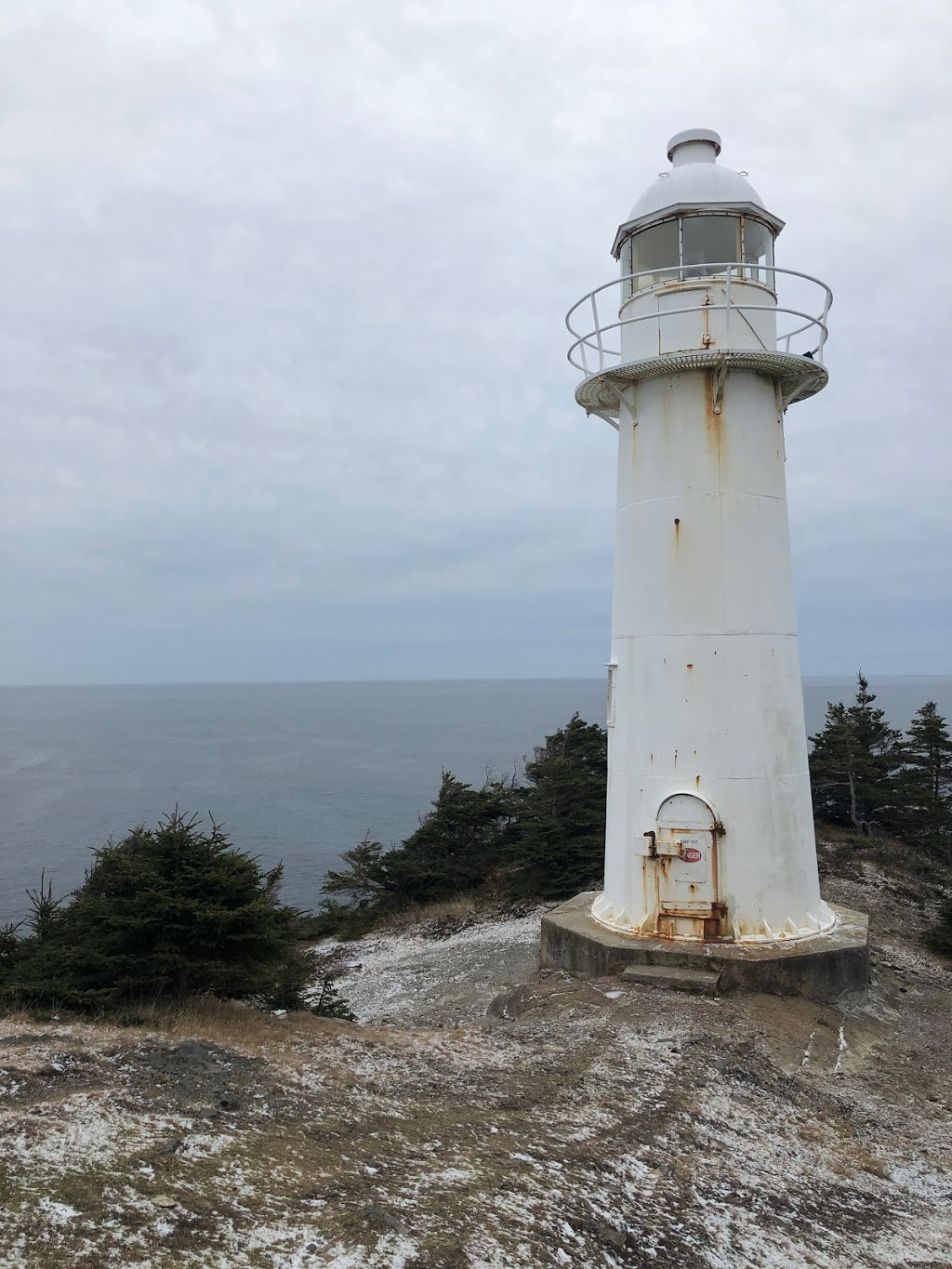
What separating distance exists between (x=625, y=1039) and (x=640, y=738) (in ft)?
11.5

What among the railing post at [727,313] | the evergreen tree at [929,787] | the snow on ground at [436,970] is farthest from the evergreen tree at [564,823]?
the railing post at [727,313]

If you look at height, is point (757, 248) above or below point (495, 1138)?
above

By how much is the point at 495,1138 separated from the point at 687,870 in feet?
15.8

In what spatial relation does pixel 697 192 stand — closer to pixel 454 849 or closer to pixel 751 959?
pixel 751 959

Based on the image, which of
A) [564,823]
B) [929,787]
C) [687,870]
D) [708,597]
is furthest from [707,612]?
[929,787]

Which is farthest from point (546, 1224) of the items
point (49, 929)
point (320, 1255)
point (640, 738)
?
point (49, 929)

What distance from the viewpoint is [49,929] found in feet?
39.2

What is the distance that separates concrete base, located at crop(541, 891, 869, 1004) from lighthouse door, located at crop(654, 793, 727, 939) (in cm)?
22

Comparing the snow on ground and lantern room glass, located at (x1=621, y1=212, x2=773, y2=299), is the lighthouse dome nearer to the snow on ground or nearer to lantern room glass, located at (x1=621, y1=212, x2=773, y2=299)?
lantern room glass, located at (x1=621, y1=212, x2=773, y2=299)

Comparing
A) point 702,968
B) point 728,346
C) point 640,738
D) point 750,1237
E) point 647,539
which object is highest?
point 728,346

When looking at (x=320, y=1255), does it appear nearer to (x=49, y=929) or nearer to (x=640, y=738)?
(x=640, y=738)

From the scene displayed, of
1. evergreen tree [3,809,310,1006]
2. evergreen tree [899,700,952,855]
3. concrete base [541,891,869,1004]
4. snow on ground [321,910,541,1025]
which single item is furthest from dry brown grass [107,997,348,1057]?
evergreen tree [899,700,952,855]

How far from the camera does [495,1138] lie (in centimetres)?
552

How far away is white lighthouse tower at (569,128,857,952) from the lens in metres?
9.72
